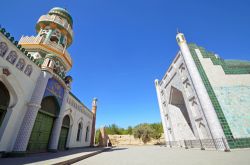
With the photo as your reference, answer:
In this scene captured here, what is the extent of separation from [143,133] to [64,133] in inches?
977

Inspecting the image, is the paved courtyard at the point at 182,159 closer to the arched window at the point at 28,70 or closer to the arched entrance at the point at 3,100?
the arched entrance at the point at 3,100

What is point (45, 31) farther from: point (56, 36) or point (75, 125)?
point (75, 125)

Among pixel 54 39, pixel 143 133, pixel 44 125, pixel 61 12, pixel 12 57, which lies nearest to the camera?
pixel 12 57

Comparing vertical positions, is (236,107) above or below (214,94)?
below

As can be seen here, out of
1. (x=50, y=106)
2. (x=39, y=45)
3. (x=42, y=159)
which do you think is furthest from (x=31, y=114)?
(x=39, y=45)

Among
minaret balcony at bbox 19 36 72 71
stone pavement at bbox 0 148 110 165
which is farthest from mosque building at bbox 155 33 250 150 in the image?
minaret balcony at bbox 19 36 72 71

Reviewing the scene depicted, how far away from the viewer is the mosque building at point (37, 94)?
5992 millimetres

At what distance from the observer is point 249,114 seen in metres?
10.2

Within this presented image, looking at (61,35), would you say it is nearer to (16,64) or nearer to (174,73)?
(16,64)

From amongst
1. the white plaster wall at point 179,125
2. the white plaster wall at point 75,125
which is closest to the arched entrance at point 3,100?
the white plaster wall at point 75,125

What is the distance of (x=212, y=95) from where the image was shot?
10.7m

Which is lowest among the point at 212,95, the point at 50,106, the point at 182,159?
the point at 182,159

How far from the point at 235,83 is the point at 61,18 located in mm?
18727

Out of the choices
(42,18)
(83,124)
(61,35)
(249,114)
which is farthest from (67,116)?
(249,114)
